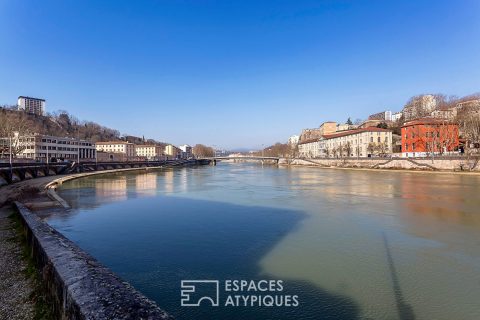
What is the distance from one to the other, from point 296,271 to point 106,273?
15.1 feet

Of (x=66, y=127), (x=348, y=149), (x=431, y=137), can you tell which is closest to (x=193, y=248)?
(x=431, y=137)

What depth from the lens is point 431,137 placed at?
5922cm

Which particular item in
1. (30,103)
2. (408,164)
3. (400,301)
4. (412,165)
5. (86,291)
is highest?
(30,103)

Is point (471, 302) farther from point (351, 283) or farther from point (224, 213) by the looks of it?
point (224, 213)

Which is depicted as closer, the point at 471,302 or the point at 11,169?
the point at 471,302

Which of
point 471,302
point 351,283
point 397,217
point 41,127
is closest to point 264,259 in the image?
point 351,283

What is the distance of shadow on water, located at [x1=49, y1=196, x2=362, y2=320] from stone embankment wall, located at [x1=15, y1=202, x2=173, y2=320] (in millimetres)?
1845

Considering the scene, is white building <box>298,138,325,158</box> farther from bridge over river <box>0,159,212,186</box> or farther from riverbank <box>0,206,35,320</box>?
riverbank <box>0,206,35,320</box>

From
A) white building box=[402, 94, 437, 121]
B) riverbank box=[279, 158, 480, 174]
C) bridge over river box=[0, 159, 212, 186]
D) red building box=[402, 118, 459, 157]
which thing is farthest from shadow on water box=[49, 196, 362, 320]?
A: white building box=[402, 94, 437, 121]

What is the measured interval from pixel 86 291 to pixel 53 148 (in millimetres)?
94326

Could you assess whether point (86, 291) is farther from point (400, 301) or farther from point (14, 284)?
point (400, 301)

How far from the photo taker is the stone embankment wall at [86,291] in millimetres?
3053

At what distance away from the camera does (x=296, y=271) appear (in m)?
7.56

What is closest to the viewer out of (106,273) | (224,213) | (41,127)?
(106,273)
